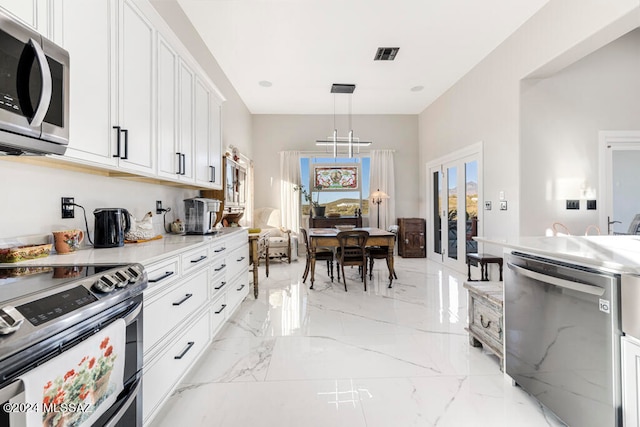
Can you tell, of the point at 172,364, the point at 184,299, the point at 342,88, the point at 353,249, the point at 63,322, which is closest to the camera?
the point at 63,322

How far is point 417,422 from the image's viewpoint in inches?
59.7

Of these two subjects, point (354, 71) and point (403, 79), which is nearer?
point (354, 71)

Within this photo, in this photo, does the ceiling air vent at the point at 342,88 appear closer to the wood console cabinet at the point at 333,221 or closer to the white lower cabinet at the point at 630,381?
the wood console cabinet at the point at 333,221

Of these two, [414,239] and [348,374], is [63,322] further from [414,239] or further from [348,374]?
[414,239]

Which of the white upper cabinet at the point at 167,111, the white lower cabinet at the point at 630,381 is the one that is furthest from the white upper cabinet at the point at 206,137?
the white lower cabinet at the point at 630,381

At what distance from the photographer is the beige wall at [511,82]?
2.56m

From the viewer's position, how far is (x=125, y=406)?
1059mm

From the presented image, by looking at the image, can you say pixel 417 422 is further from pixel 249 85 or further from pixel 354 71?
pixel 249 85

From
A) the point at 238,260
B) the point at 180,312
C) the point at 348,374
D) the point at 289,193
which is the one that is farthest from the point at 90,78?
the point at 289,193

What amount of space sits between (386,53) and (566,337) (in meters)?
3.83

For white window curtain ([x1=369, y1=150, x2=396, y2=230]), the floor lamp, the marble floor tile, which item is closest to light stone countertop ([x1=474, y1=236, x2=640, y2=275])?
the marble floor tile

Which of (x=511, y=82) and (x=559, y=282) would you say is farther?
(x=511, y=82)

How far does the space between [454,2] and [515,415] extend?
3.60m

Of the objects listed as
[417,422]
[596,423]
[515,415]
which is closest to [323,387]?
[417,422]
